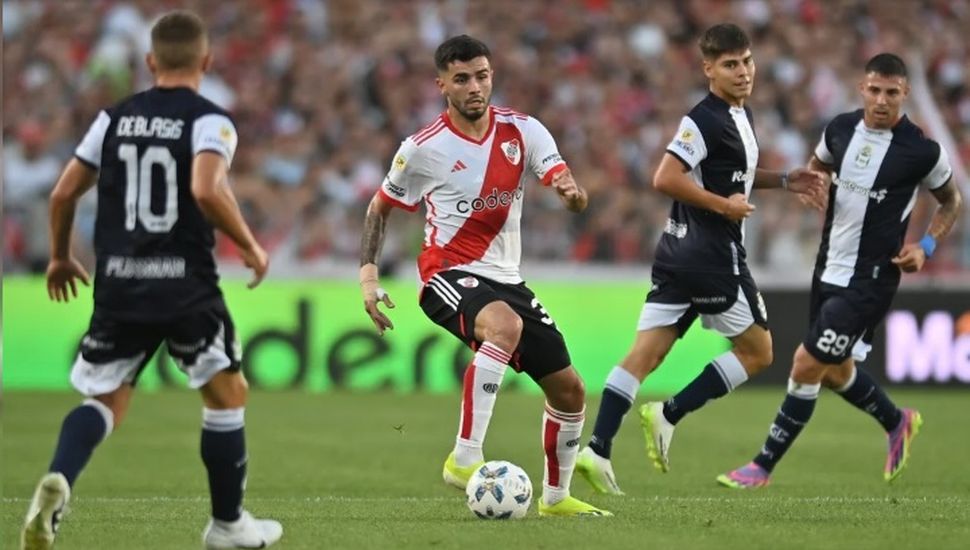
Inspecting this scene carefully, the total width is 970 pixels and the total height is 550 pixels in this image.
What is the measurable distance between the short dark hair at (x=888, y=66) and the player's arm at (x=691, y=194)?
1.51 meters

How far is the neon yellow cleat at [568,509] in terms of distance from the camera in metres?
8.32

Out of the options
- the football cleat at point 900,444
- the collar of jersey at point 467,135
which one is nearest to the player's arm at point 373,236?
the collar of jersey at point 467,135

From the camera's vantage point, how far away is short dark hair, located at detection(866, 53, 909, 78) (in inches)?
400

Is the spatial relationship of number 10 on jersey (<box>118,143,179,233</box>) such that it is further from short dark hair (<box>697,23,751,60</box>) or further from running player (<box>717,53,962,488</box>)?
running player (<box>717,53,962,488</box>)

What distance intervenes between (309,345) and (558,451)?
32.7ft

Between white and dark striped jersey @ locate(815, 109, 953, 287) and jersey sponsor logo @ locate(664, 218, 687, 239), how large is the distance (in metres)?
1.19

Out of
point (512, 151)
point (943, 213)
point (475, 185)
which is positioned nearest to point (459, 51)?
point (512, 151)

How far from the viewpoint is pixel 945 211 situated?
10414mm

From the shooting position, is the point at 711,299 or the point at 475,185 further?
the point at 711,299

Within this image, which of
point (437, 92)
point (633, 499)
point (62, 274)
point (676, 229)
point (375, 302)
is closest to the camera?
point (62, 274)

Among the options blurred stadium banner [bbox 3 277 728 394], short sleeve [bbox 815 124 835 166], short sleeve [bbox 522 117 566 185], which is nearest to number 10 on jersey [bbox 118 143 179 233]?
short sleeve [bbox 522 117 566 185]

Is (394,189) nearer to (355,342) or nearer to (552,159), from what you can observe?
(552,159)

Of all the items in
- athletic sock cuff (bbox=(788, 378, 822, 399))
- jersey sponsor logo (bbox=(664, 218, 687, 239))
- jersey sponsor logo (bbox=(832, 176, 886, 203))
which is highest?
jersey sponsor logo (bbox=(832, 176, 886, 203))

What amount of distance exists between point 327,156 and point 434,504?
38.4 ft
